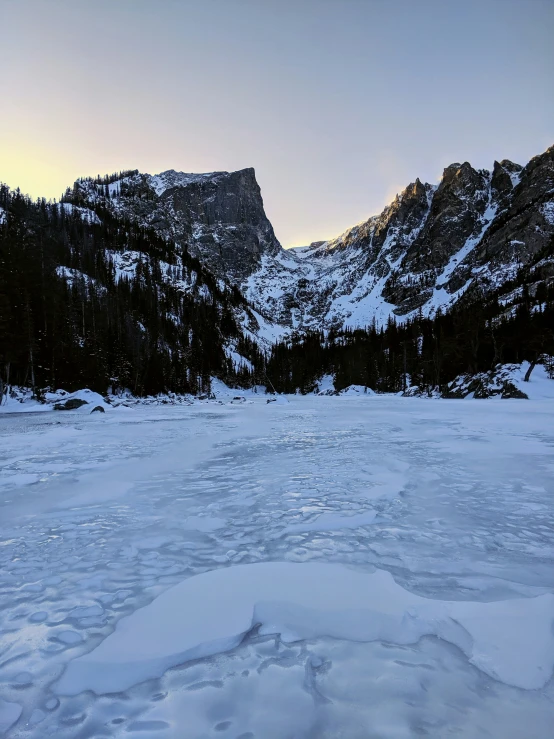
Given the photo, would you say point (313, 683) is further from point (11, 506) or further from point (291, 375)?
point (291, 375)

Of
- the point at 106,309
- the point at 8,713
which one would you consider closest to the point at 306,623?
the point at 8,713

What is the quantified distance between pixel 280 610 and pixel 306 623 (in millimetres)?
194

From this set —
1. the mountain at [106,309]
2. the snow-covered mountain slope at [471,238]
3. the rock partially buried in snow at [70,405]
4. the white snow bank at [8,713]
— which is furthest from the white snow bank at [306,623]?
the snow-covered mountain slope at [471,238]

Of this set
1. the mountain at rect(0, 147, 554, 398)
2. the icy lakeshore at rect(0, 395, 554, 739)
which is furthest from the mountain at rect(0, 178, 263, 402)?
the icy lakeshore at rect(0, 395, 554, 739)

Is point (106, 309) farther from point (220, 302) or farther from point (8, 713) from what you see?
point (8, 713)

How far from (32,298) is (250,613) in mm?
39017

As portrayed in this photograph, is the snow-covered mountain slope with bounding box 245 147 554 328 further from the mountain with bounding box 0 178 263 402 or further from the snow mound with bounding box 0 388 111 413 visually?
the snow mound with bounding box 0 388 111 413

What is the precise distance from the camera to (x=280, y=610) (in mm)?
2268

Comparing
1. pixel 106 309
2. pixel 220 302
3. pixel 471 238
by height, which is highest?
pixel 471 238

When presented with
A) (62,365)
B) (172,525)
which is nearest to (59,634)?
(172,525)

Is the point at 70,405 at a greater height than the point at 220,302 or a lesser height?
lesser

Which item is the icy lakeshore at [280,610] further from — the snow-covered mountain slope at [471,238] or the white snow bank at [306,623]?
the snow-covered mountain slope at [471,238]

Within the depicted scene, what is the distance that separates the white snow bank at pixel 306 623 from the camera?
1.76 metres

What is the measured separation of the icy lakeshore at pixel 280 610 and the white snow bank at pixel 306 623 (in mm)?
11
